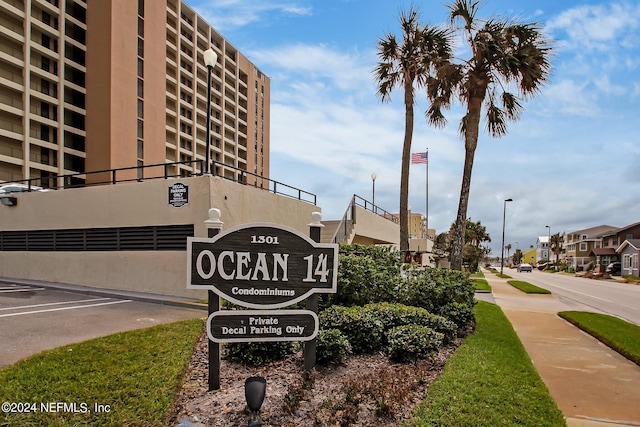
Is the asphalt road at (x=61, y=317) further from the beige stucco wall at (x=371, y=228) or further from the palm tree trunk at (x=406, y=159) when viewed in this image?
the beige stucco wall at (x=371, y=228)

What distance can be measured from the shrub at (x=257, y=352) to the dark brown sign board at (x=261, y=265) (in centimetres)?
98

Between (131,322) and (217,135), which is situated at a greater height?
(217,135)

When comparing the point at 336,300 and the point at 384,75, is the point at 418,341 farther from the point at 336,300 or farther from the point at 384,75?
the point at 384,75

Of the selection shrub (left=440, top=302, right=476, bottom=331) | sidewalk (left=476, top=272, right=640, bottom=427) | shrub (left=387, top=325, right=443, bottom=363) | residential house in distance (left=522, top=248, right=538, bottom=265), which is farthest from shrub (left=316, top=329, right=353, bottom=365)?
residential house in distance (left=522, top=248, right=538, bottom=265)

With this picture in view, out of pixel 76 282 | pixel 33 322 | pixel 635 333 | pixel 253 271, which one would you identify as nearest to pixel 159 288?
pixel 76 282

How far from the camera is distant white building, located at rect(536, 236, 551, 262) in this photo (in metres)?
134

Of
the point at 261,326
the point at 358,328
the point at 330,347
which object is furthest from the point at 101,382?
the point at 358,328

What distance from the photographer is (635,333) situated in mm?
9094

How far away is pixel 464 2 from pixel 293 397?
1243 centimetres

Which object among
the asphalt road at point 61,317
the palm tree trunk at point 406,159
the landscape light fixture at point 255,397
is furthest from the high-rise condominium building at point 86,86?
the landscape light fixture at point 255,397

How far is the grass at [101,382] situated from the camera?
3.75m

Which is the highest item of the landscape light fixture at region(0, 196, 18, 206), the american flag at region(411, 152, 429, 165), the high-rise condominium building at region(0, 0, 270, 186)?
the high-rise condominium building at region(0, 0, 270, 186)

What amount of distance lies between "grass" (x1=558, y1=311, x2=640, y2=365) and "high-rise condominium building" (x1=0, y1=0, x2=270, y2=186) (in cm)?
3086

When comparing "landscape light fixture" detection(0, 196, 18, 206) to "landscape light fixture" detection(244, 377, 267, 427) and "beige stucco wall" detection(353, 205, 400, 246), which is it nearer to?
"beige stucco wall" detection(353, 205, 400, 246)
